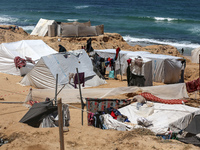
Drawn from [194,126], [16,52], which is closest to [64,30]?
[16,52]

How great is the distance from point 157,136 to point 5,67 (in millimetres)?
11302

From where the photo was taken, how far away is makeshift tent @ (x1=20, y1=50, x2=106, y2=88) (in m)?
13.5

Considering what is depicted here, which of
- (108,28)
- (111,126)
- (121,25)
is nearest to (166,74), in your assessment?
(111,126)

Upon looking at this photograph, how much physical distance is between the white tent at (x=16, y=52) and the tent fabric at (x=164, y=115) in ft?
29.1

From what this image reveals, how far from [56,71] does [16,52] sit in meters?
4.58

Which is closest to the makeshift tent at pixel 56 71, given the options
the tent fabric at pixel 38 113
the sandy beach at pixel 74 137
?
the sandy beach at pixel 74 137

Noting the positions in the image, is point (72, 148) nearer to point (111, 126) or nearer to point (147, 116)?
point (111, 126)

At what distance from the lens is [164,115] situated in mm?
9211

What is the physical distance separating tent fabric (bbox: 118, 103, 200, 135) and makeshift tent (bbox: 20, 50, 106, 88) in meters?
4.47

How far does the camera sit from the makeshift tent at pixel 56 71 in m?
13.5

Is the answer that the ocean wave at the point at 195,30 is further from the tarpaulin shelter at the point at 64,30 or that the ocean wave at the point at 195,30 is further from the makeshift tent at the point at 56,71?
the makeshift tent at the point at 56,71

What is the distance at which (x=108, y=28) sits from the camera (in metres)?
42.5

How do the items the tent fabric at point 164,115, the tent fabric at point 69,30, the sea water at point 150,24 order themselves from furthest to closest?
the sea water at point 150,24 → the tent fabric at point 69,30 → the tent fabric at point 164,115

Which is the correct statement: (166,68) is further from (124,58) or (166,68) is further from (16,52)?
(16,52)
